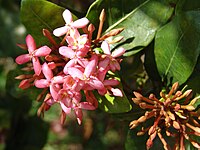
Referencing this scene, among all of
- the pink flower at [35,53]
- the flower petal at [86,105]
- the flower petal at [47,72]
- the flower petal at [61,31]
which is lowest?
the flower petal at [86,105]

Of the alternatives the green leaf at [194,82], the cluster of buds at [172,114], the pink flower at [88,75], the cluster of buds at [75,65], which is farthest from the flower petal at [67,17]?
the green leaf at [194,82]

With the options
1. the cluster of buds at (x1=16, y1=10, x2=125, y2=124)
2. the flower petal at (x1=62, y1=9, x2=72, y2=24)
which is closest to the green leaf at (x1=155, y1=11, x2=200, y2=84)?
the cluster of buds at (x1=16, y1=10, x2=125, y2=124)

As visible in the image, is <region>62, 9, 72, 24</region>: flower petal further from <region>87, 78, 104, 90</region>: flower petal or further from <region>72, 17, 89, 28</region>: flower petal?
<region>87, 78, 104, 90</region>: flower petal

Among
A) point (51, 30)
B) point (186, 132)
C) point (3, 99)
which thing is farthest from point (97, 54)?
point (3, 99)

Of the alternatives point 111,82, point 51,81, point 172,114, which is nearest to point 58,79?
point 51,81

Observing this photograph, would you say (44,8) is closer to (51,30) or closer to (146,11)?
(51,30)

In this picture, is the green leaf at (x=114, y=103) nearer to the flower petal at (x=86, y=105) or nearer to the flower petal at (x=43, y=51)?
the flower petal at (x=86, y=105)

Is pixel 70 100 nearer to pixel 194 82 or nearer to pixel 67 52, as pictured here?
pixel 67 52
